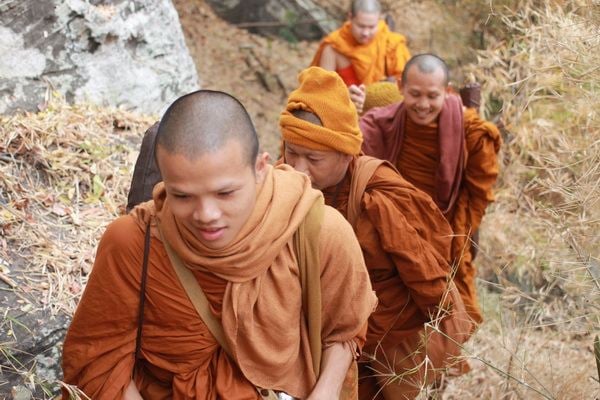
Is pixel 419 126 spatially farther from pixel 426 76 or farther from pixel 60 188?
pixel 60 188

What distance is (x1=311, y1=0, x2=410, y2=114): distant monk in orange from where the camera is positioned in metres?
8.05

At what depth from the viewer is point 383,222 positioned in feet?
11.1

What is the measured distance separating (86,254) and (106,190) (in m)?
0.66

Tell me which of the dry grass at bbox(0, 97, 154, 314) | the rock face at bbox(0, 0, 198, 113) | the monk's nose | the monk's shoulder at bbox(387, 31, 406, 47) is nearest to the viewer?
the monk's nose

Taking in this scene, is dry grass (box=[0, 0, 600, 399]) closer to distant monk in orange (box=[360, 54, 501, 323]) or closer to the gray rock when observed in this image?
the gray rock

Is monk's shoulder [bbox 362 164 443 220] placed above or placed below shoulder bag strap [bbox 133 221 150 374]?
below

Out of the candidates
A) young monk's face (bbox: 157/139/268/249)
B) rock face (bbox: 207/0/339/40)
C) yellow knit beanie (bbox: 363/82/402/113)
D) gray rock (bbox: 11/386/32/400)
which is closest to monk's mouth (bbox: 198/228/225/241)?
young monk's face (bbox: 157/139/268/249)

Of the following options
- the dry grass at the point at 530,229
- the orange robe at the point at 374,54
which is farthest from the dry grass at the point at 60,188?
the orange robe at the point at 374,54

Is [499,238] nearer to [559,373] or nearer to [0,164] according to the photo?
[559,373]

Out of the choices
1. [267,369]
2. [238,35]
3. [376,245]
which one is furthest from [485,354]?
[238,35]

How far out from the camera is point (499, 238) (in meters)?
7.15

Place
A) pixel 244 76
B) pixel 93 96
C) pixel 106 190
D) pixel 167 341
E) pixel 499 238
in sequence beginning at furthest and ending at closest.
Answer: pixel 244 76
pixel 499 238
pixel 93 96
pixel 106 190
pixel 167 341

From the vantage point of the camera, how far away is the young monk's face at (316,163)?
3.41 meters

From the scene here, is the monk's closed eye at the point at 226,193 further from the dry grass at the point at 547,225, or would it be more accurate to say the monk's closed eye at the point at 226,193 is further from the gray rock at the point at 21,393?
the gray rock at the point at 21,393
